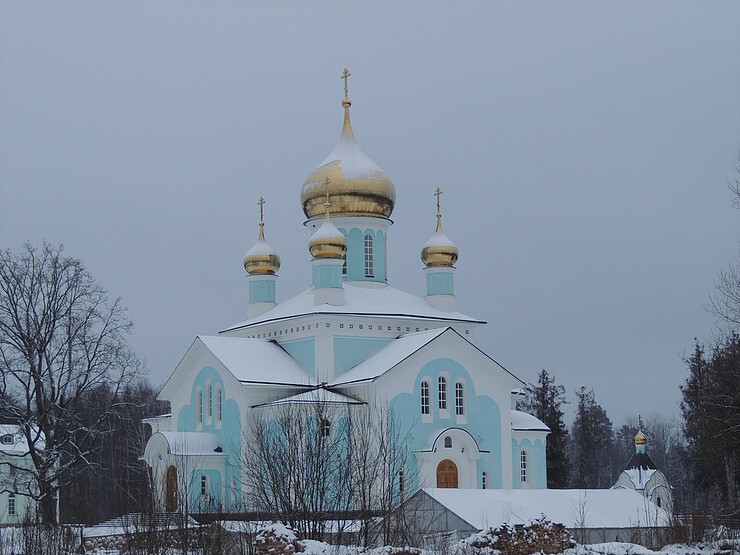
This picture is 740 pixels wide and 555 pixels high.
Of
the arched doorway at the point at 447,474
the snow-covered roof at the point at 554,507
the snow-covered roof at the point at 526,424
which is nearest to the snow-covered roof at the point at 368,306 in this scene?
the snow-covered roof at the point at 526,424

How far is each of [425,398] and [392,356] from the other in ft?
4.50

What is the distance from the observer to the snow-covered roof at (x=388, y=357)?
1150 inches

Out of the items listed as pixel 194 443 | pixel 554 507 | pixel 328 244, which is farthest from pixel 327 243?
pixel 554 507

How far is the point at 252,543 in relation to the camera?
51.8 ft

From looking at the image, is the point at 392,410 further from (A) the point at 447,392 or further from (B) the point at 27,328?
(B) the point at 27,328

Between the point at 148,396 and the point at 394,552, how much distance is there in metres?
40.5

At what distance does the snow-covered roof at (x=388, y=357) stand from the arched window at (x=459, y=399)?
150 cm

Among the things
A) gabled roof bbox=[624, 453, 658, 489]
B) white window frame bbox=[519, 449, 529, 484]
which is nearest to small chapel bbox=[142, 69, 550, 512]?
white window frame bbox=[519, 449, 529, 484]

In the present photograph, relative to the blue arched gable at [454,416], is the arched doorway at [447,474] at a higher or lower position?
lower

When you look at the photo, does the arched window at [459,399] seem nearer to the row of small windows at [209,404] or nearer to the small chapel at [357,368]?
the small chapel at [357,368]

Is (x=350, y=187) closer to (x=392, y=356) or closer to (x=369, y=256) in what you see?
(x=369, y=256)

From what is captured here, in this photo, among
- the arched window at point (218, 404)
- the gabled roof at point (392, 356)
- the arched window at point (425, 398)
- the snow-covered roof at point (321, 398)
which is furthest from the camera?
the arched window at point (218, 404)

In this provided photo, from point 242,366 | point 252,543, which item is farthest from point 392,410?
point 252,543

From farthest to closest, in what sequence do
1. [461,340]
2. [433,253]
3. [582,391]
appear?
1. [582,391]
2. [433,253]
3. [461,340]
